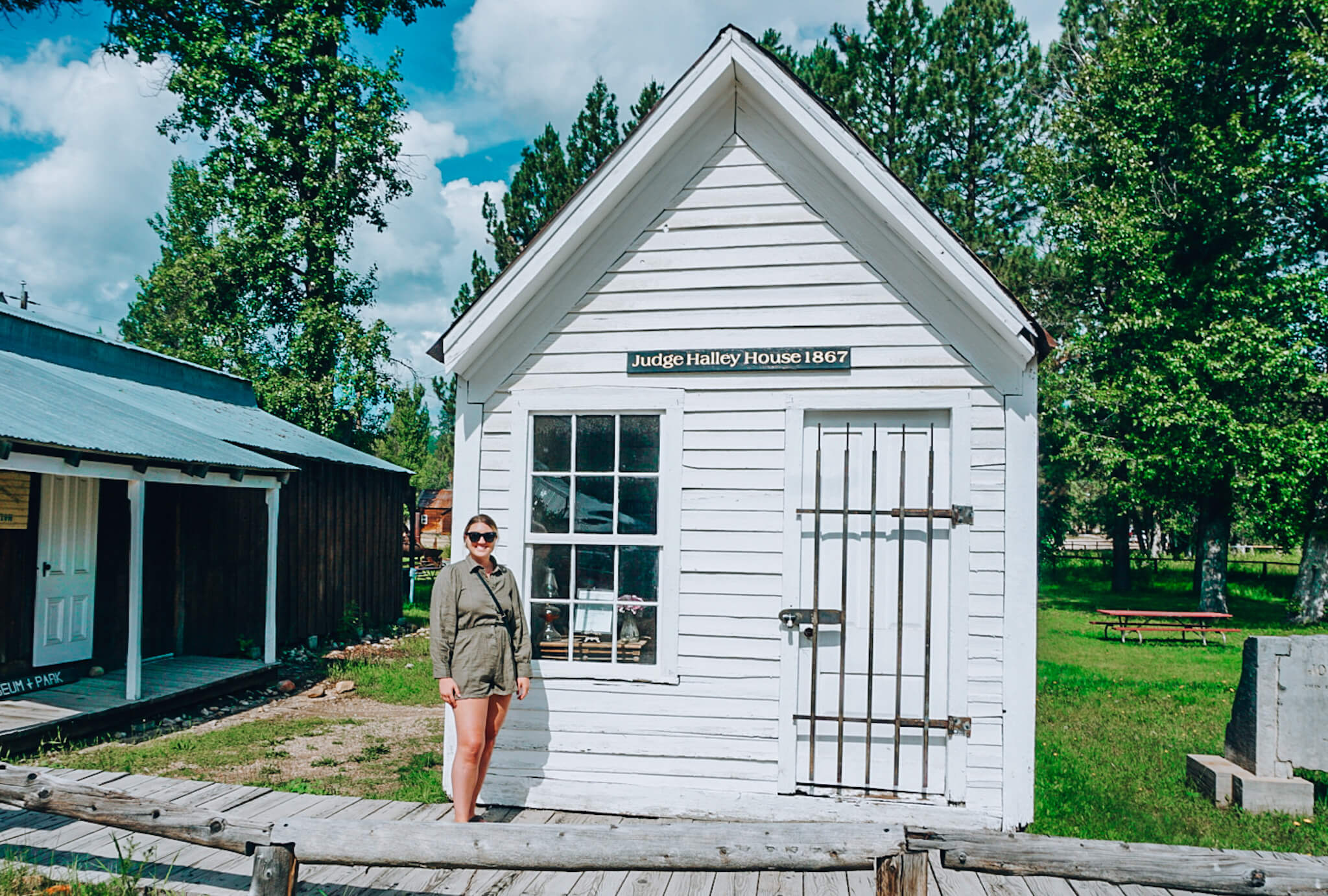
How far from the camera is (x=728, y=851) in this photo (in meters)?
3.70

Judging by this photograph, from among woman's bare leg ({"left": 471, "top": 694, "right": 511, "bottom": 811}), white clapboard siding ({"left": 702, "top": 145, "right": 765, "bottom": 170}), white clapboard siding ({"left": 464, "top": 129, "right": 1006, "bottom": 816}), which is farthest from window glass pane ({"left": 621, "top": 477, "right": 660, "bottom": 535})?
white clapboard siding ({"left": 702, "top": 145, "right": 765, "bottom": 170})

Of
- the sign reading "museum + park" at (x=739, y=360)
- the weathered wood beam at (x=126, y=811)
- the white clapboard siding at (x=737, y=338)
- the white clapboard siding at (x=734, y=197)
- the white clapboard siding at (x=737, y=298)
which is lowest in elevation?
the weathered wood beam at (x=126, y=811)

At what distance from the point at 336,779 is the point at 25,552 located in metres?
5.47

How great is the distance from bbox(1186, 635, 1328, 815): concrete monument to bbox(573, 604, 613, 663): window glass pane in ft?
15.4

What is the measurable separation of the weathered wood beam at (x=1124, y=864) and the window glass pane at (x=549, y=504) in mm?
3345

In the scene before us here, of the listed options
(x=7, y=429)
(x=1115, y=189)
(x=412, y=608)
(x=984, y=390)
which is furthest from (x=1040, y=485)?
(x=7, y=429)

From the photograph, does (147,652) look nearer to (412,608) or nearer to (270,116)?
(412,608)

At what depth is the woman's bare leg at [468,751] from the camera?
5.33 metres

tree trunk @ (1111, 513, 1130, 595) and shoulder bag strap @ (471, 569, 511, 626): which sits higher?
shoulder bag strap @ (471, 569, 511, 626)

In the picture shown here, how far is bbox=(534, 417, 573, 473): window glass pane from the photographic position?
6.27 m

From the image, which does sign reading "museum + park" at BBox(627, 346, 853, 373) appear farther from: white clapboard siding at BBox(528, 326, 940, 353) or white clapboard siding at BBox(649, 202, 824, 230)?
white clapboard siding at BBox(649, 202, 824, 230)

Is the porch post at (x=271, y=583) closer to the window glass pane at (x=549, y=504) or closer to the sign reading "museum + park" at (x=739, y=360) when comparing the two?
the window glass pane at (x=549, y=504)

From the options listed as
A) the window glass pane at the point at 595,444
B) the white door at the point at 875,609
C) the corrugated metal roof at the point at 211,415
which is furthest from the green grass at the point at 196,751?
the white door at the point at 875,609

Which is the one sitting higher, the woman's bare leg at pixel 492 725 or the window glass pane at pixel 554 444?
the window glass pane at pixel 554 444
